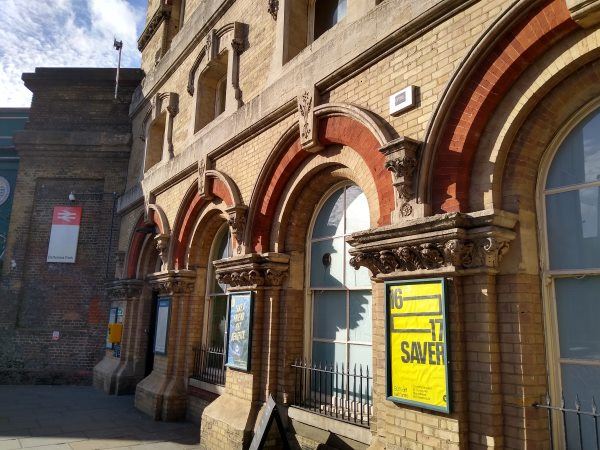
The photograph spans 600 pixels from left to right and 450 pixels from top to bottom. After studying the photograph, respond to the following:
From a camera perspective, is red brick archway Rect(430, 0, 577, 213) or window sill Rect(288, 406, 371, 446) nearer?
red brick archway Rect(430, 0, 577, 213)

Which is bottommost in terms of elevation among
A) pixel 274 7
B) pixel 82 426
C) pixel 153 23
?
pixel 82 426

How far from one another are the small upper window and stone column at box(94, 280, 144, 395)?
823 centimetres

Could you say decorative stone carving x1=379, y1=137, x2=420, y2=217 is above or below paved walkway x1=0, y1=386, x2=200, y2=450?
above

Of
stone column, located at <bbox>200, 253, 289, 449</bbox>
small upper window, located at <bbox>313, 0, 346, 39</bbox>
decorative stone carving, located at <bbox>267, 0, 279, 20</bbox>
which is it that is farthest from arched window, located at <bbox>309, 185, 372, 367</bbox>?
decorative stone carving, located at <bbox>267, 0, 279, 20</bbox>

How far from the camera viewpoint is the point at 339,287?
21.2 feet

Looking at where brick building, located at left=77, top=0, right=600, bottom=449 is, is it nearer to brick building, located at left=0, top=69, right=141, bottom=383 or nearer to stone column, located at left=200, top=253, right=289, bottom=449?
stone column, located at left=200, top=253, right=289, bottom=449

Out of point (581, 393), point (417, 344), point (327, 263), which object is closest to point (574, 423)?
point (581, 393)

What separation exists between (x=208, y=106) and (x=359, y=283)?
246 inches

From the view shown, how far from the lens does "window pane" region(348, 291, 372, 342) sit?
5.93 meters

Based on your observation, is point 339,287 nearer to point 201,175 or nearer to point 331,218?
point 331,218

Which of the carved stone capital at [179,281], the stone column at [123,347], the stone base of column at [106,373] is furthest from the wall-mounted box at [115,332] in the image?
the carved stone capital at [179,281]

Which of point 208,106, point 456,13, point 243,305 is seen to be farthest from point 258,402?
point 208,106

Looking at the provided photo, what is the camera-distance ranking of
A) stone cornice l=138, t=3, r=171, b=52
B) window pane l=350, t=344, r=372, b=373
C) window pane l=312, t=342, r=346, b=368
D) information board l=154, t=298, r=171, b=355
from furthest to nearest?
1. stone cornice l=138, t=3, r=171, b=52
2. information board l=154, t=298, r=171, b=355
3. window pane l=312, t=342, r=346, b=368
4. window pane l=350, t=344, r=372, b=373

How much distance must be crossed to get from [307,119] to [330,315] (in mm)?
2712
